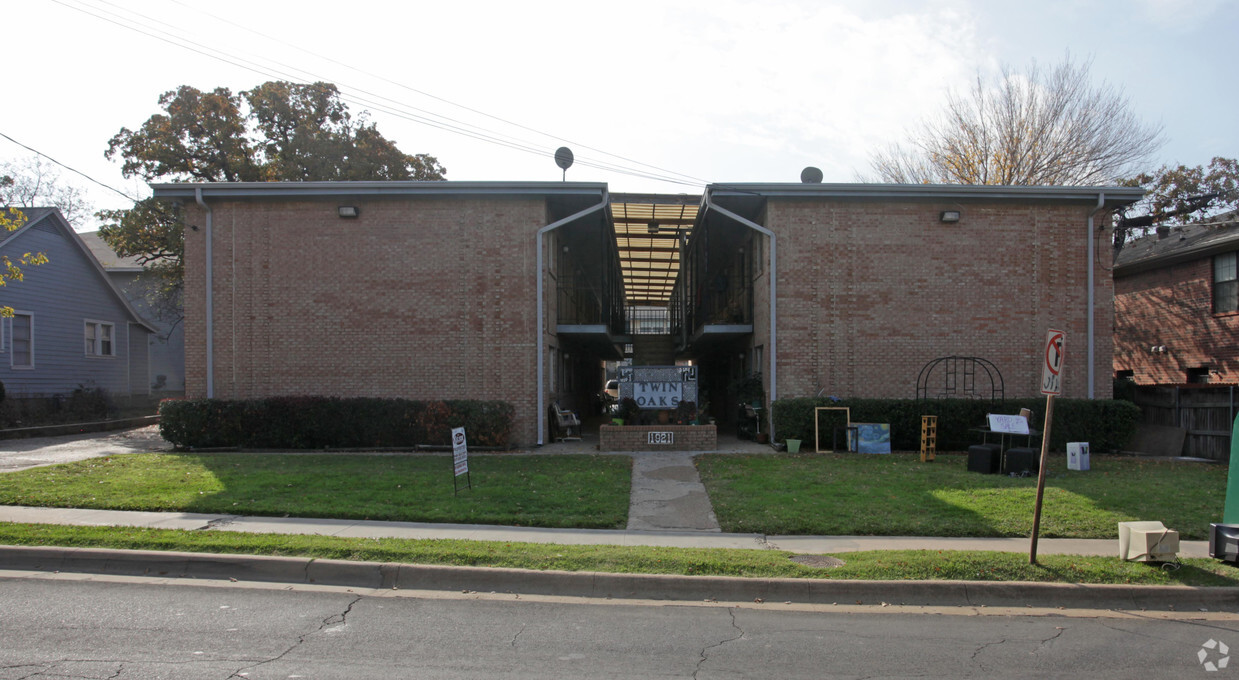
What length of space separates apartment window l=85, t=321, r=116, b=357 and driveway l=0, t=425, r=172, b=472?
6.63 metres

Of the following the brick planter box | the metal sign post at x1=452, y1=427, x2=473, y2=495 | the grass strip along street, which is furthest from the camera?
the brick planter box

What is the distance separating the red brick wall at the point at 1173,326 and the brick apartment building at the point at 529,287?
217 inches

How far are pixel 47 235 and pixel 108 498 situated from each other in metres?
18.9

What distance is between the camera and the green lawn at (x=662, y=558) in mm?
6828

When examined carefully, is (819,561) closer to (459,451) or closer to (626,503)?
(626,503)

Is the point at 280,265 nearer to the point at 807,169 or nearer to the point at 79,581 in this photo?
the point at 79,581

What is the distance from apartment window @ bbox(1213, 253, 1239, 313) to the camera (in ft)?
62.3

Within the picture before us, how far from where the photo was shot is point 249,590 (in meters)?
6.66

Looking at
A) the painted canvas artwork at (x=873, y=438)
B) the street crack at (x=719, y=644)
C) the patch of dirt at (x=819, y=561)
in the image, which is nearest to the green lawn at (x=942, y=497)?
the painted canvas artwork at (x=873, y=438)

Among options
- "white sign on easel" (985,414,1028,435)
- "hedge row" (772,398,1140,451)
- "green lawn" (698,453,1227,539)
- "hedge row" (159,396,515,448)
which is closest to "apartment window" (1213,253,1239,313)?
"hedge row" (772,398,1140,451)

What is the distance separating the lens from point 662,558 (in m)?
7.11

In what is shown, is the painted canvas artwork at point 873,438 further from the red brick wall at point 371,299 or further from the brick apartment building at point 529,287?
the red brick wall at point 371,299

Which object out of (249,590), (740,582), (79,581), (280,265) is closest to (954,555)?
(740,582)

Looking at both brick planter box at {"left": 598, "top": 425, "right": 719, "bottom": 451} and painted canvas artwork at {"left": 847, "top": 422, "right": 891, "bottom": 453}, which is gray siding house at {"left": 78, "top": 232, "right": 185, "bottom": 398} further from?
painted canvas artwork at {"left": 847, "top": 422, "right": 891, "bottom": 453}
